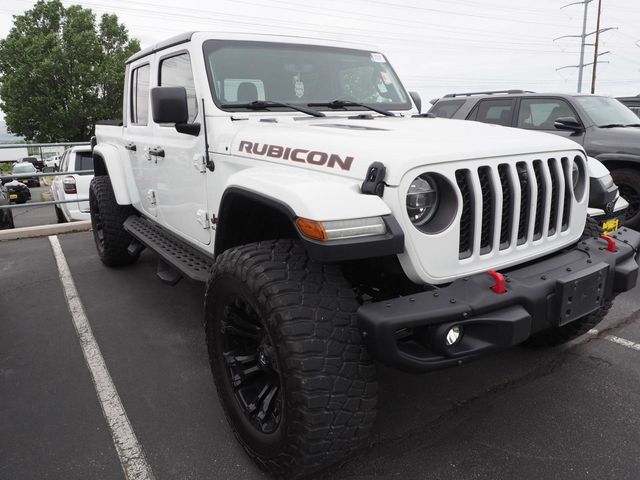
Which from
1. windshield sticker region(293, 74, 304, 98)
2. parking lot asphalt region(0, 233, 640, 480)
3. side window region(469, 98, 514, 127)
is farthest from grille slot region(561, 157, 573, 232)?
side window region(469, 98, 514, 127)

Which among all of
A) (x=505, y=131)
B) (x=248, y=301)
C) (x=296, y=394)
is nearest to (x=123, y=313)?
(x=248, y=301)

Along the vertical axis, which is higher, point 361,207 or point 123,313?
point 361,207

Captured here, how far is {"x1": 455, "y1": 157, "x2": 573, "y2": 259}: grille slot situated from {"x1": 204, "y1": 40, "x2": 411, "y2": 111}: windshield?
4.59ft

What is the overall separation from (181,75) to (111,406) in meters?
2.08

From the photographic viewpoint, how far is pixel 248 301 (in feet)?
6.60

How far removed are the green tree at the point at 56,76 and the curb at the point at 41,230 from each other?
24.2 meters

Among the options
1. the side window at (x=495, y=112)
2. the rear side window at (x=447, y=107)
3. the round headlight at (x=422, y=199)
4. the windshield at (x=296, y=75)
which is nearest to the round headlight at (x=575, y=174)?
the round headlight at (x=422, y=199)

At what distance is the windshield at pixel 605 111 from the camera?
20.6ft

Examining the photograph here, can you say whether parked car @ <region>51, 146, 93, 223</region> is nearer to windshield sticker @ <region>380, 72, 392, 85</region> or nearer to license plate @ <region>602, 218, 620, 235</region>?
windshield sticker @ <region>380, 72, 392, 85</region>

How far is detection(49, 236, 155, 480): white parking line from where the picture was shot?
225 cm

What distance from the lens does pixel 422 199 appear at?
1.97 m

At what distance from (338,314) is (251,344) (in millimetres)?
711

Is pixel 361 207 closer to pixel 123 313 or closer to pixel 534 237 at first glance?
pixel 534 237

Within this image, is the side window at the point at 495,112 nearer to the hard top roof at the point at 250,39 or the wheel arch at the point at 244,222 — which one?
the hard top roof at the point at 250,39
